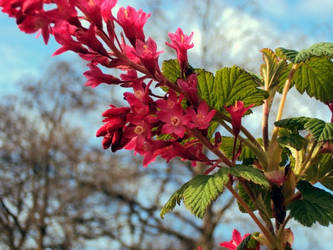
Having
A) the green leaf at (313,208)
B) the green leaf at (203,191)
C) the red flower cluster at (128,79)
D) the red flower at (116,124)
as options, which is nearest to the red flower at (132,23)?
the red flower cluster at (128,79)

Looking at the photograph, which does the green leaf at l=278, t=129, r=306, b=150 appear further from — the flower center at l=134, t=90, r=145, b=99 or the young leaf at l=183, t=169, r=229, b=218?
the flower center at l=134, t=90, r=145, b=99

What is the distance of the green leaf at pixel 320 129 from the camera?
60 cm

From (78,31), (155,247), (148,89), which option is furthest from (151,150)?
(155,247)

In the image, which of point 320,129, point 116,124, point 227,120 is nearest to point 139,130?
point 116,124

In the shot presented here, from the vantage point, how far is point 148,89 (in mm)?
599

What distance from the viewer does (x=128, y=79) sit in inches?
24.3

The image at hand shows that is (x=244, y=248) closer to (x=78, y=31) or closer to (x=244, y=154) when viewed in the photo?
(x=244, y=154)

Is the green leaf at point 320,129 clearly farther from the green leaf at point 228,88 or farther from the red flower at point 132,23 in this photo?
the red flower at point 132,23

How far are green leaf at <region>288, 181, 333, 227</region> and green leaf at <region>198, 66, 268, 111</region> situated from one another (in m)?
0.16

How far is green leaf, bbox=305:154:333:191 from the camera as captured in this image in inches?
28.4

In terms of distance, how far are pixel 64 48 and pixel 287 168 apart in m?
0.36

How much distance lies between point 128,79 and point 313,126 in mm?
263

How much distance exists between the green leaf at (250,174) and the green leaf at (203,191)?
12mm

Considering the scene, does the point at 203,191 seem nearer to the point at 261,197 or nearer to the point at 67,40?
the point at 261,197
